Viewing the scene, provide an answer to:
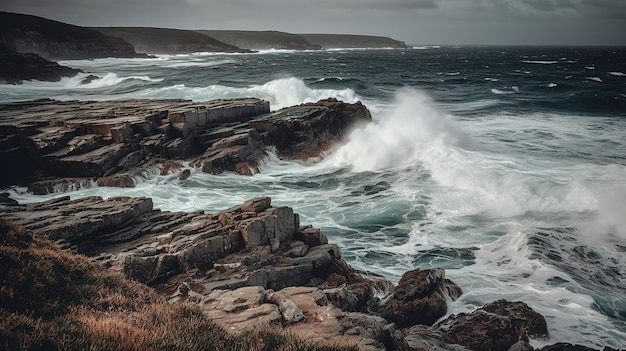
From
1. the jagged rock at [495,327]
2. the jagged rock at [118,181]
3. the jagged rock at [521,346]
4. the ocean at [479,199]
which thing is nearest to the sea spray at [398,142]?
the ocean at [479,199]

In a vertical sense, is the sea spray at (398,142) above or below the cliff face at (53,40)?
below

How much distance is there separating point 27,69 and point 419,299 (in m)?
70.0

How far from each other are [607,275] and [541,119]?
30369 mm

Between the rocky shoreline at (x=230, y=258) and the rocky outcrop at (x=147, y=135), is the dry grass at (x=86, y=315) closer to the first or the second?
the rocky shoreline at (x=230, y=258)

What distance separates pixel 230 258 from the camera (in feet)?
40.0

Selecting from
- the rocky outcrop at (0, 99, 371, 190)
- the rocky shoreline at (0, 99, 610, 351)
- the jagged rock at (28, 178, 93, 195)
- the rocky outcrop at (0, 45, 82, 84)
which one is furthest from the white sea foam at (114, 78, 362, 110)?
A: the jagged rock at (28, 178, 93, 195)

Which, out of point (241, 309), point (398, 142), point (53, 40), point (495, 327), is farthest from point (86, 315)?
point (53, 40)

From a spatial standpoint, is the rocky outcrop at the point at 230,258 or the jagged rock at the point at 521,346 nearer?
the rocky outcrop at the point at 230,258

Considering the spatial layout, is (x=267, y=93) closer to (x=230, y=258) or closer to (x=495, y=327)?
(x=230, y=258)

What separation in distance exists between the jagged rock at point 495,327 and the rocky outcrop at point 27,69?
65574 millimetres

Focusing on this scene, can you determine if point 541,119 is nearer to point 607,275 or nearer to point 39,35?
point 607,275

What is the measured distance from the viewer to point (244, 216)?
45.5 ft

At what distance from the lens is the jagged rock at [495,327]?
9797mm

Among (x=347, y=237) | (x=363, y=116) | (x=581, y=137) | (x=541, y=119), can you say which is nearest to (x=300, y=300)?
(x=347, y=237)
